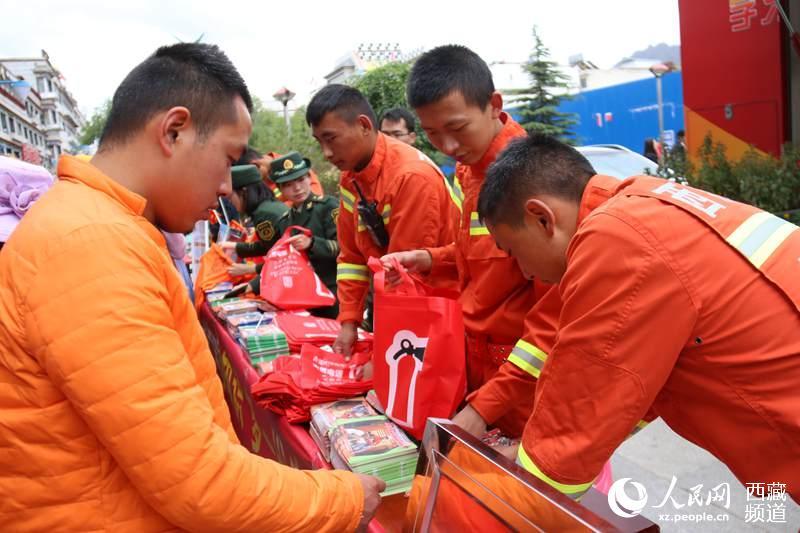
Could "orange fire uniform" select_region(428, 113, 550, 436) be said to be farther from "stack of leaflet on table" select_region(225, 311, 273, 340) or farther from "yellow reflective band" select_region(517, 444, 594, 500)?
"stack of leaflet on table" select_region(225, 311, 273, 340)

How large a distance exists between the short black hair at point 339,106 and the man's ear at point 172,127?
4.79ft

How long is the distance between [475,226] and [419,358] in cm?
42

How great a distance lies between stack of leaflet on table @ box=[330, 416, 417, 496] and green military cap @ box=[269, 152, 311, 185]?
2343 millimetres

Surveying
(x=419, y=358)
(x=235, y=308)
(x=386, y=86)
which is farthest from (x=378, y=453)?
(x=386, y=86)

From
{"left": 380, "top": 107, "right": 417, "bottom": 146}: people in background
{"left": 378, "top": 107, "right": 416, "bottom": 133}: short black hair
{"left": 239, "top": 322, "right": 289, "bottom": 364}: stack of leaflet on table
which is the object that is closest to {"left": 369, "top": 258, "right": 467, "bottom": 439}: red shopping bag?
{"left": 239, "top": 322, "right": 289, "bottom": 364}: stack of leaflet on table

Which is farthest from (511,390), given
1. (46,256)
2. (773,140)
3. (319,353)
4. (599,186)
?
(773,140)

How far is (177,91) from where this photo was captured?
1.03 metres

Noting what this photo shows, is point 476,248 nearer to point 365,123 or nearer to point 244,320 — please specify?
point 365,123

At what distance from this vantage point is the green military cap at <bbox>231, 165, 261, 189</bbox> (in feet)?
13.0

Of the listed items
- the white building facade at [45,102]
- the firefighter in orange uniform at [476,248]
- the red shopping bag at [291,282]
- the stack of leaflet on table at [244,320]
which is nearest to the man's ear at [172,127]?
the firefighter in orange uniform at [476,248]

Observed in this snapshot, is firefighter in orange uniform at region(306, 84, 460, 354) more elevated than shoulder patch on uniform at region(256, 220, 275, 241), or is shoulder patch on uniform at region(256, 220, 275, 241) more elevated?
firefighter in orange uniform at region(306, 84, 460, 354)

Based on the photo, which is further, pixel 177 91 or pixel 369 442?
pixel 369 442

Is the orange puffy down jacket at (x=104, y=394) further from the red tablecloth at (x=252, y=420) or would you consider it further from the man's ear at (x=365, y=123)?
the man's ear at (x=365, y=123)

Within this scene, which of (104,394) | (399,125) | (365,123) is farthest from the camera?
(399,125)
